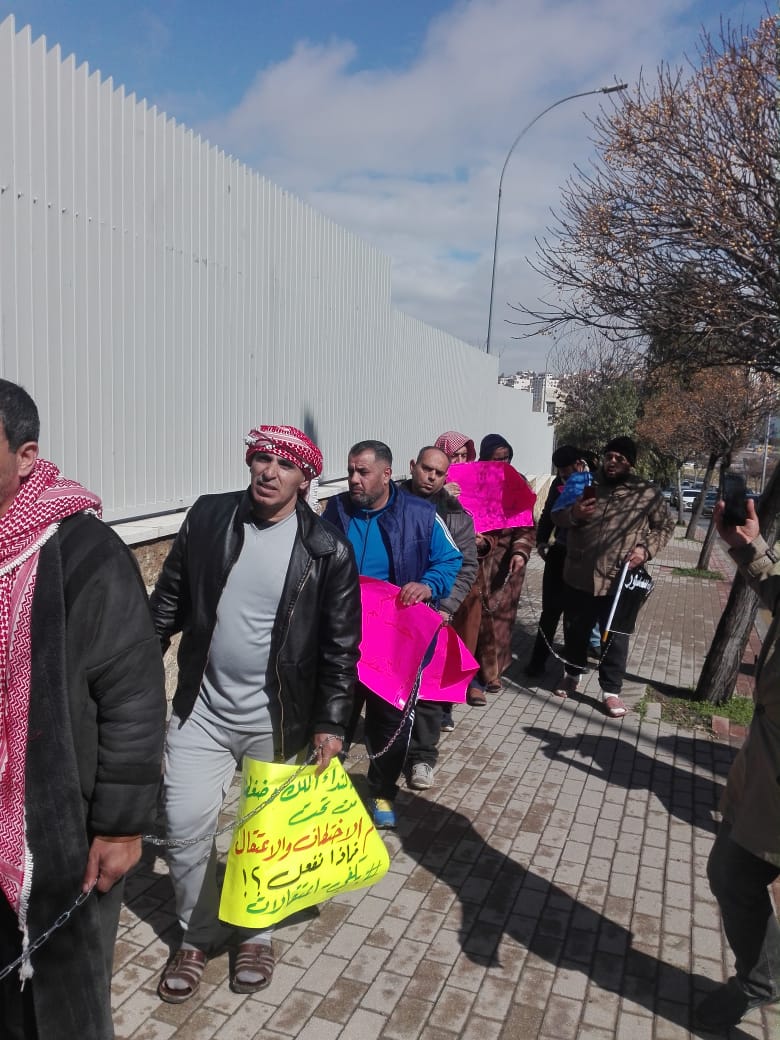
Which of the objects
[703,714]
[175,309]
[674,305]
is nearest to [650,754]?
[703,714]

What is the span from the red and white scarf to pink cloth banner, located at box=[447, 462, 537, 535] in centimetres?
486

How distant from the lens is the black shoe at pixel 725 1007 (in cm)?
301

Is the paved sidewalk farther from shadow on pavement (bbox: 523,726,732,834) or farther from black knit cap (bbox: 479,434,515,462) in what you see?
black knit cap (bbox: 479,434,515,462)

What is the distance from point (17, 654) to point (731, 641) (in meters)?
5.95

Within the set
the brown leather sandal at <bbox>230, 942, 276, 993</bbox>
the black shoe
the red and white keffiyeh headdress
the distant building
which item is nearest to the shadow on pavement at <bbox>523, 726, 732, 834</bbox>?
the black shoe

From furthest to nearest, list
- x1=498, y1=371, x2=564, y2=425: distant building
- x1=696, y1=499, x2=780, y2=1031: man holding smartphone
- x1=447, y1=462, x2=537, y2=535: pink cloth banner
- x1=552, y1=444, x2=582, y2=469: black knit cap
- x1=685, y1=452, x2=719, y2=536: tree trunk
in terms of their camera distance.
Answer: x1=498, y1=371, x2=564, y2=425: distant building
x1=685, y1=452, x2=719, y2=536: tree trunk
x1=552, y1=444, x2=582, y2=469: black knit cap
x1=447, y1=462, x2=537, y2=535: pink cloth banner
x1=696, y1=499, x2=780, y2=1031: man holding smartphone

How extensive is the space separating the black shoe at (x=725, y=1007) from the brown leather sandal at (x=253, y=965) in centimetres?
152

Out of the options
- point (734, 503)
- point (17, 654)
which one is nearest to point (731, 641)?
point (734, 503)

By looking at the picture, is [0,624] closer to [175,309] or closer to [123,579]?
[123,579]

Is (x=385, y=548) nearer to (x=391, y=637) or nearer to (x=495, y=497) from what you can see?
(x=391, y=637)

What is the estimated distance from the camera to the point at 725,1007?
304 cm

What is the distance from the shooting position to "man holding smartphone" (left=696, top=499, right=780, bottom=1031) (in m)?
2.84

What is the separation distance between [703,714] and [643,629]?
12.2ft

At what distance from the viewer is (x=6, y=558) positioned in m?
1.99
